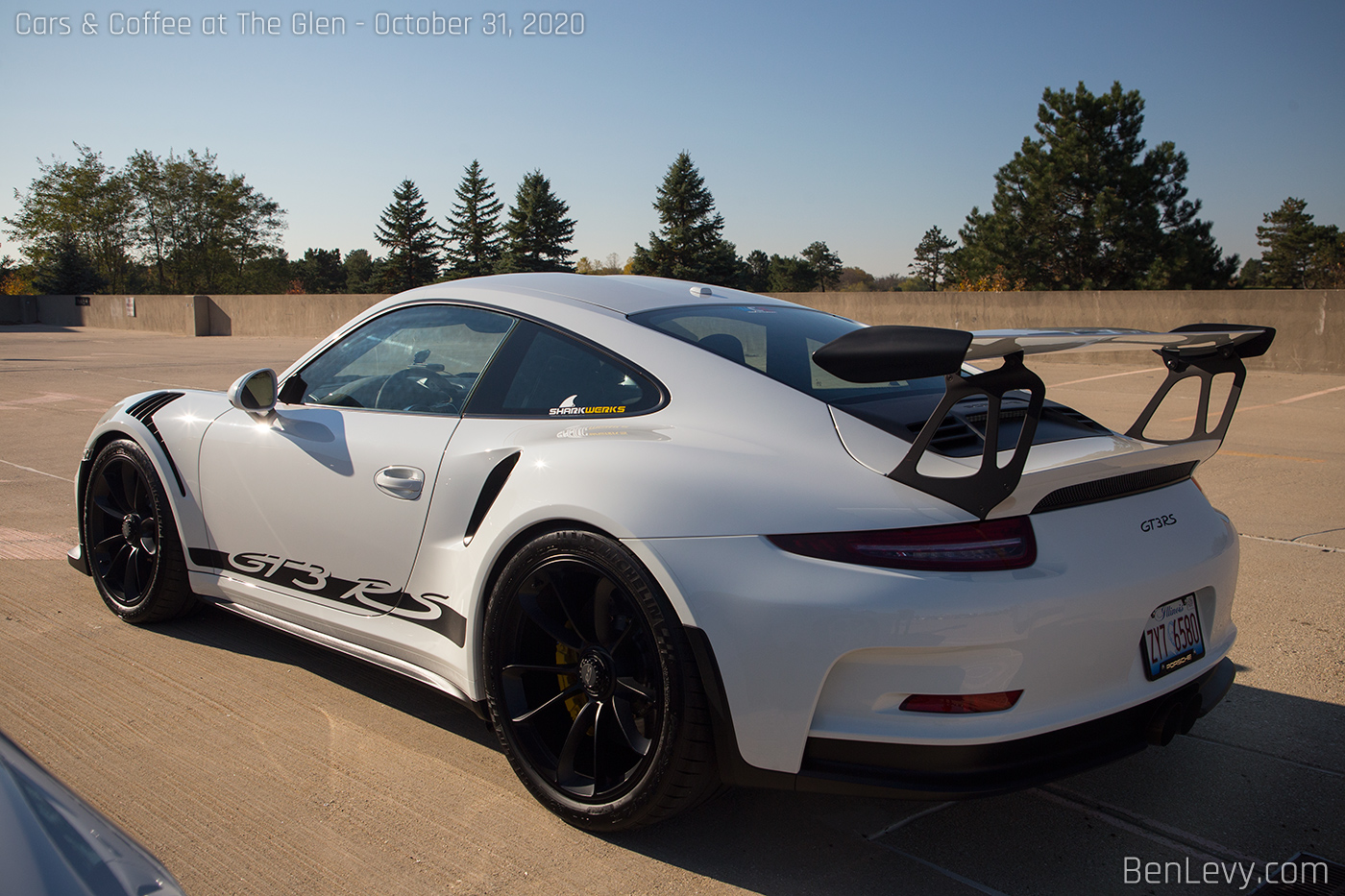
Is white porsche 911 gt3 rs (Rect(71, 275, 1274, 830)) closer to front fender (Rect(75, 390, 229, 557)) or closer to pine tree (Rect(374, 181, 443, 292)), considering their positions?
front fender (Rect(75, 390, 229, 557))

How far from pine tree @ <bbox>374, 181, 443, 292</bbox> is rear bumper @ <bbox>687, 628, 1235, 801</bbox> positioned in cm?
9634

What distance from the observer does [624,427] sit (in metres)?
2.39

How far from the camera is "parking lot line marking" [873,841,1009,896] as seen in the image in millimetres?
2117

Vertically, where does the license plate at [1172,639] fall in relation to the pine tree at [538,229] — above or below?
below

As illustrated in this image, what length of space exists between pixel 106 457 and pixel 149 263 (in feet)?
280

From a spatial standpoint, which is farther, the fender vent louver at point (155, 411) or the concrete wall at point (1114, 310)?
the concrete wall at point (1114, 310)

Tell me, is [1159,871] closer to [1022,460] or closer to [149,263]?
Result: [1022,460]

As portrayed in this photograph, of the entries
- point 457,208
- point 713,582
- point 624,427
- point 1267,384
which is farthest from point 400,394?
point 457,208

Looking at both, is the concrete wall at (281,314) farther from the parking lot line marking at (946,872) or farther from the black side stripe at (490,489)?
the parking lot line marking at (946,872)

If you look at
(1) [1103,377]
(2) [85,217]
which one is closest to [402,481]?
(1) [1103,377]

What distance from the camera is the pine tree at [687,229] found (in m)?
84.8

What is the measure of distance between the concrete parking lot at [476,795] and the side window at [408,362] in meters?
1.05

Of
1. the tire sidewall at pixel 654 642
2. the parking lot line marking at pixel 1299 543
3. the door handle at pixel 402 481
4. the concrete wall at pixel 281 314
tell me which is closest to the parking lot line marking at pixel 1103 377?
the parking lot line marking at pixel 1299 543

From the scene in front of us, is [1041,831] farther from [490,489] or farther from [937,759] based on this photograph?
[490,489]
